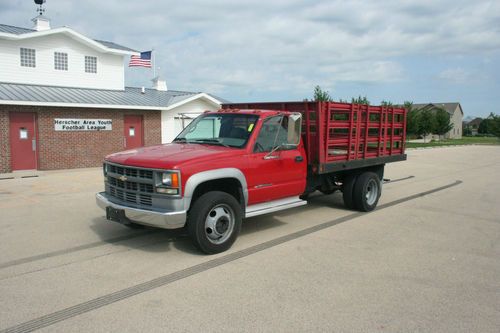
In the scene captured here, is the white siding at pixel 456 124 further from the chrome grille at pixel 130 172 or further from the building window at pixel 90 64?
the chrome grille at pixel 130 172

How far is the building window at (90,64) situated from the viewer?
20.7 m

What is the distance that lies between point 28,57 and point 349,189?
16289 millimetres

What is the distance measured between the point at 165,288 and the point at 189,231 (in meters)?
1.06

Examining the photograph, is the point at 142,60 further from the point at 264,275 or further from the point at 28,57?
the point at 264,275

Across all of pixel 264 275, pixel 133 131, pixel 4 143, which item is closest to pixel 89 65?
pixel 133 131

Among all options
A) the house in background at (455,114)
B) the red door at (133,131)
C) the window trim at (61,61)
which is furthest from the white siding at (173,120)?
the house in background at (455,114)

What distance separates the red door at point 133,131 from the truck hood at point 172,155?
1446 centimetres

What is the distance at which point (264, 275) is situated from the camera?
16.9 ft

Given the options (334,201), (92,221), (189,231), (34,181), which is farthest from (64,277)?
(34,181)

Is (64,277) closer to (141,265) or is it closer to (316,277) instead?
(141,265)

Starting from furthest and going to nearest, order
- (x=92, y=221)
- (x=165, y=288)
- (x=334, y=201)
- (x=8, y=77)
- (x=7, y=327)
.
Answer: (x=8, y=77), (x=334, y=201), (x=92, y=221), (x=165, y=288), (x=7, y=327)

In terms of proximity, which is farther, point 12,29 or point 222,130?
point 12,29

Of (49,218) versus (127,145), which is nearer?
(49,218)

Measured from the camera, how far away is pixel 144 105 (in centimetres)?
2044
